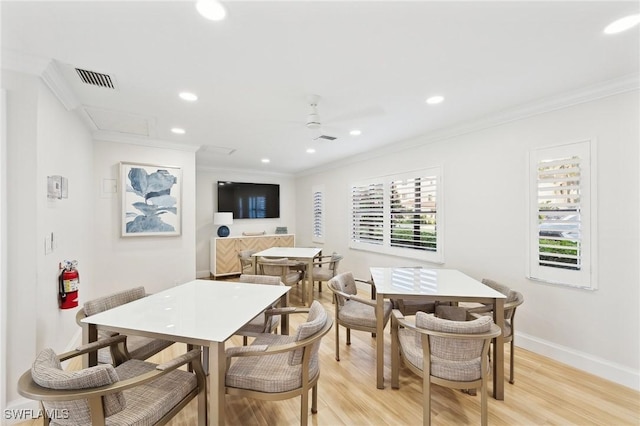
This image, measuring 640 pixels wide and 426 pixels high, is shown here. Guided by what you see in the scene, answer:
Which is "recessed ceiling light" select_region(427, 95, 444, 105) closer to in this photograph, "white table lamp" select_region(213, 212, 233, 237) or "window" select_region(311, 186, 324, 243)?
"window" select_region(311, 186, 324, 243)

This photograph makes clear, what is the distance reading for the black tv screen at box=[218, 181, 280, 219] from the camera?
645cm

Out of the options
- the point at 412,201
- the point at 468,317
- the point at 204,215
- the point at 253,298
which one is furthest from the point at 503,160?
the point at 204,215

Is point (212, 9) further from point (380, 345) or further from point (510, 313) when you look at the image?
point (510, 313)

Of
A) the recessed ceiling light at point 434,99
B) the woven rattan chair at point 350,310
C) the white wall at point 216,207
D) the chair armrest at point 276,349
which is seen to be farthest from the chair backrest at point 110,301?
the white wall at point 216,207

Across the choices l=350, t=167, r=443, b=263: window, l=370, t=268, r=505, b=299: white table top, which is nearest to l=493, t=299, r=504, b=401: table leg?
l=370, t=268, r=505, b=299: white table top

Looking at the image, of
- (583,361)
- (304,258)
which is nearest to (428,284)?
(583,361)

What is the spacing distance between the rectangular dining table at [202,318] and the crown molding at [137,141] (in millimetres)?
2662

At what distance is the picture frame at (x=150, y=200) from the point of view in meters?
3.82

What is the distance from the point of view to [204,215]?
630cm

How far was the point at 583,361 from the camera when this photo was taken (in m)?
2.44

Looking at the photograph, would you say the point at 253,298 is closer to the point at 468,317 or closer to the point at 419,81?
the point at 468,317

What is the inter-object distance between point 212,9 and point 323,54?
2.43ft

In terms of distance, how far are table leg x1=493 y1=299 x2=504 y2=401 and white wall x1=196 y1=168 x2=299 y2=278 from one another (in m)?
5.68

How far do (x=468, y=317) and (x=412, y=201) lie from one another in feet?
6.90
